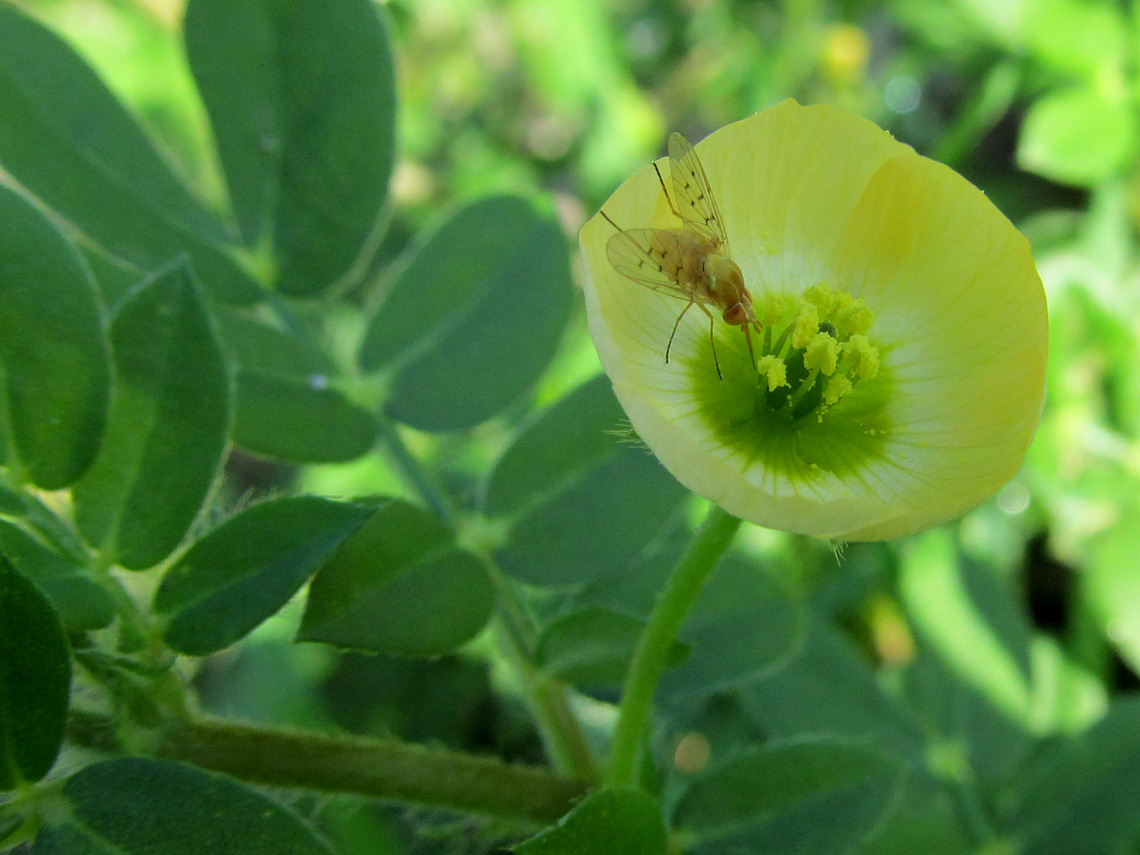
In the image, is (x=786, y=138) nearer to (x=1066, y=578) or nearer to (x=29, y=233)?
(x=29, y=233)

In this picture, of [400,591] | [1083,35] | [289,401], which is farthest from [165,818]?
[1083,35]

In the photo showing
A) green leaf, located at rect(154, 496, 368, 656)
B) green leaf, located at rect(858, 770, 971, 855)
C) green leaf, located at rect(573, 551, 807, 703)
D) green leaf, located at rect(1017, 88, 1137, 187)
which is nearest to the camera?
green leaf, located at rect(154, 496, 368, 656)

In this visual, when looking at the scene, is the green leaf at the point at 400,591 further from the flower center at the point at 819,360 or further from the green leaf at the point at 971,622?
the green leaf at the point at 971,622

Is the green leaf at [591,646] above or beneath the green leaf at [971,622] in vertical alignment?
above

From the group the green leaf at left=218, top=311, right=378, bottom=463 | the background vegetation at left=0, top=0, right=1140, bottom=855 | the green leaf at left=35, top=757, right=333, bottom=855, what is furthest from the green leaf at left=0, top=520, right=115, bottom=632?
the green leaf at left=218, top=311, right=378, bottom=463

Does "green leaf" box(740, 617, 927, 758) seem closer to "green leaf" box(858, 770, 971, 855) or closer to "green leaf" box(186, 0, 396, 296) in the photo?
"green leaf" box(858, 770, 971, 855)

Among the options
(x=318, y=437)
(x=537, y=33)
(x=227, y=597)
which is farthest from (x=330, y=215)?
(x=537, y=33)

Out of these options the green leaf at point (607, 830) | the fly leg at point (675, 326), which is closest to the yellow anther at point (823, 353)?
the fly leg at point (675, 326)
